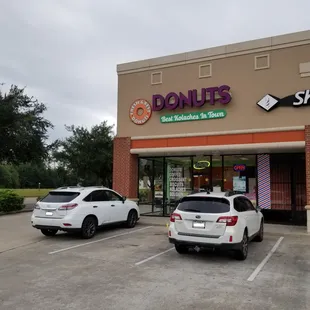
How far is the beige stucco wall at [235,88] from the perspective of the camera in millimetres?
13969

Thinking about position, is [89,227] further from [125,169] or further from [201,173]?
[201,173]

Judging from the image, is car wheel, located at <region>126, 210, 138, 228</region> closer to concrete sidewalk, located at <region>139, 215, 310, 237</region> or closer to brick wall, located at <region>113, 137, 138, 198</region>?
concrete sidewalk, located at <region>139, 215, 310, 237</region>

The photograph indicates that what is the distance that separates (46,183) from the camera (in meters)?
83.4

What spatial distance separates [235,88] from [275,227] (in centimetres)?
601

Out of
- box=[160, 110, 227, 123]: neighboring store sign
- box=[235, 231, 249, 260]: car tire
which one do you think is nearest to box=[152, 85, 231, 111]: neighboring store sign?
box=[160, 110, 227, 123]: neighboring store sign

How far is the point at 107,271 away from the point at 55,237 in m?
4.89

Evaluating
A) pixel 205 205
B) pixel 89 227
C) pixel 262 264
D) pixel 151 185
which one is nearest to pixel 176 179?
pixel 151 185

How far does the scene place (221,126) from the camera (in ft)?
50.0

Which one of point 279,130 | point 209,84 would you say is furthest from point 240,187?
point 209,84

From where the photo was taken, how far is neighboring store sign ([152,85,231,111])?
49.6 feet

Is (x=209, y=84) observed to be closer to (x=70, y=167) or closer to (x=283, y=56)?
(x=283, y=56)

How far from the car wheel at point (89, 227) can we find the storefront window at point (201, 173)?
647 centimetres

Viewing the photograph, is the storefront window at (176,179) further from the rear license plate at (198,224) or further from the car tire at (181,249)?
the rear license plate at (198,224)

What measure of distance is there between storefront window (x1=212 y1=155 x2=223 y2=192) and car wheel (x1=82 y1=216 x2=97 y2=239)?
22.0ft
